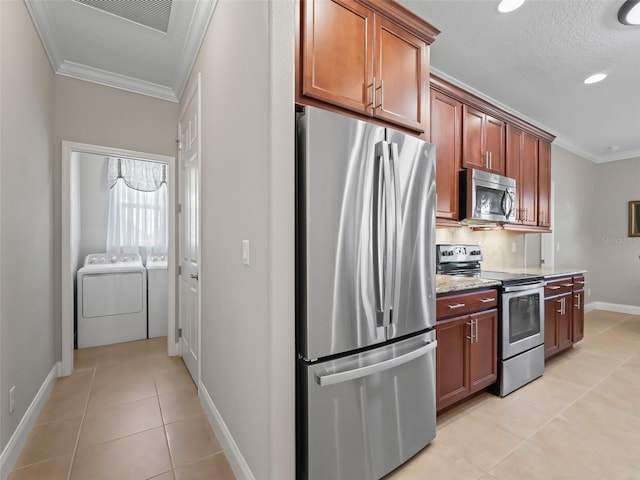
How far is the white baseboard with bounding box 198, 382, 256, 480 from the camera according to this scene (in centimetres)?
156

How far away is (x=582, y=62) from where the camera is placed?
2688 mm

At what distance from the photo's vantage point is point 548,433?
2037 mm

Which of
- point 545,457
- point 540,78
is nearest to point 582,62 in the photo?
point 540,78

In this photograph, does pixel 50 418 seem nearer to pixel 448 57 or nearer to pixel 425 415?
pixel 425 415

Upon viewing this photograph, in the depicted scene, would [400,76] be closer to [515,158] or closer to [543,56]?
[543,56]

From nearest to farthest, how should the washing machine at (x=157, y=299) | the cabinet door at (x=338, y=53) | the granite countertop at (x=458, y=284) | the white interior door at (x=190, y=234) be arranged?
1. the cabinet door at (x=338, y=53)
2. the granite countertop at (x=458, y=284)
3. the white interior door at (x=190, y=234)
4. the washing machine at (x=157, y=299)

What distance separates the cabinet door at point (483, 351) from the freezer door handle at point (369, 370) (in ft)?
2.38

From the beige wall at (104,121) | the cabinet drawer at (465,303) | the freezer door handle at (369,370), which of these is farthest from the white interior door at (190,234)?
the cabinet drawer at (465,303)

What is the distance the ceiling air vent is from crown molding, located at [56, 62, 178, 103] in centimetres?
89

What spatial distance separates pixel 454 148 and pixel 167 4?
243cm

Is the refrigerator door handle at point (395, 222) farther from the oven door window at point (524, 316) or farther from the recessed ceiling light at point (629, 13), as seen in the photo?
the recessed ceiling light at point (629, 13)

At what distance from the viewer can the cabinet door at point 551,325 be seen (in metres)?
3.01

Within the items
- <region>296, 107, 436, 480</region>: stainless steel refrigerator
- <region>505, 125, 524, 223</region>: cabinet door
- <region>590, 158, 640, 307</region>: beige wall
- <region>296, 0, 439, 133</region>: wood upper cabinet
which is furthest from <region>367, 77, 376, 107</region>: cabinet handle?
<region>590, 158, 640, 307</region>: beige wall

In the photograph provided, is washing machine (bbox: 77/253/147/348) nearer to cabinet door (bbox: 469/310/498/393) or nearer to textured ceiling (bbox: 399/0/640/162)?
cabinet door (bbox: 469/310/498/393)
